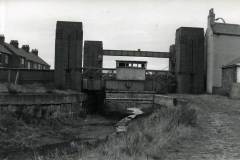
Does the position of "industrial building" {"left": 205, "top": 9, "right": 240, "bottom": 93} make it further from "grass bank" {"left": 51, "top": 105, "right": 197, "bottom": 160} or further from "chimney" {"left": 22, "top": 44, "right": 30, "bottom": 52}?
"chimney" {"left": 22, "top": 44, "right": 30, "bottom": 52}

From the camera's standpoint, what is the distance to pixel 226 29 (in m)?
32.8

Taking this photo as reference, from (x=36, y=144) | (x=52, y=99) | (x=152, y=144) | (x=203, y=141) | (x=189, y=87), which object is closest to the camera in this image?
(x=152, y=144)

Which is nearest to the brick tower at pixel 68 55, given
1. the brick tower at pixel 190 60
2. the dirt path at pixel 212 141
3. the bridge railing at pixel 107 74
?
the bridge railing at pixel 107 74

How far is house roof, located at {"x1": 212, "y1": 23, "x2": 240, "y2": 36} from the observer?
105ft

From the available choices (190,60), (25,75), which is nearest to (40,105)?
(25,75)

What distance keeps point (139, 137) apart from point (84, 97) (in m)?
16.4

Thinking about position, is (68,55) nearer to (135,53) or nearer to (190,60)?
(135,53)

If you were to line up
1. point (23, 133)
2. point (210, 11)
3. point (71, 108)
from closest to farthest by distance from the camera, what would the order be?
point (23, 133) < point (71, 108) < point (210, 11)

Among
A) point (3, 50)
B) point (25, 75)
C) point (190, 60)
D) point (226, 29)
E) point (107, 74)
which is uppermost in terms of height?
point (226, 29)

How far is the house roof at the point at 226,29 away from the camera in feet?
105

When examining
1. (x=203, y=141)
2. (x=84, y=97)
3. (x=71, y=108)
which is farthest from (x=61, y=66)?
(x=203, y=141)

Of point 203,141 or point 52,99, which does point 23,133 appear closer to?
point 52,99

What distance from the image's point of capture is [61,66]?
2795 cm

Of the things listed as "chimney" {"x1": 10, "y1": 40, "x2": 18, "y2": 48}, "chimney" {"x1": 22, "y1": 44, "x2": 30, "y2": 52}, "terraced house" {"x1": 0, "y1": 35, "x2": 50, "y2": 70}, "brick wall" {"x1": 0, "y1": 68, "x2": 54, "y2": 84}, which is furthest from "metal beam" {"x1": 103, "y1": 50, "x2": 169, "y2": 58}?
"chimney" {"x1": 22, "y1": 44, "x2": 30, "y2": 52}
